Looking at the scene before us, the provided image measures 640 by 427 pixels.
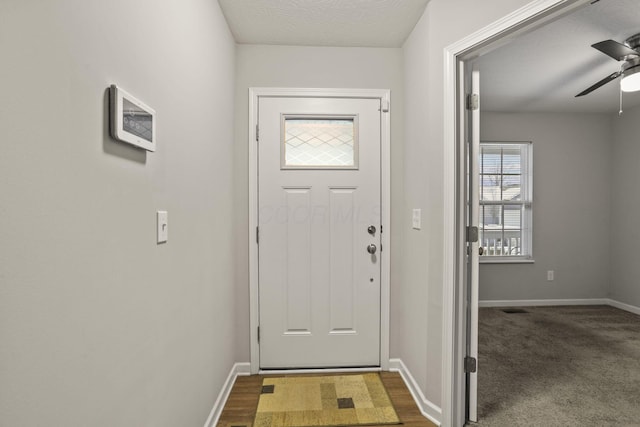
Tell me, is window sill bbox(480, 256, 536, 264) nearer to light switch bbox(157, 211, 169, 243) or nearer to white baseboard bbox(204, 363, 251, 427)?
white baseboard bbox(204, 363, 251, 427)

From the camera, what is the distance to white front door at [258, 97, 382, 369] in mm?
2457

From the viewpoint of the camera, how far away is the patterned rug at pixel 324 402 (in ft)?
6.33

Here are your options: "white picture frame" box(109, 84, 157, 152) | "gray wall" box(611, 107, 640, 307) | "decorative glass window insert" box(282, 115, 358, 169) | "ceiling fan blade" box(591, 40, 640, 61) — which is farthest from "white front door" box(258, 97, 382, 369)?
"gray wall" box(611, 107, 640, 307)

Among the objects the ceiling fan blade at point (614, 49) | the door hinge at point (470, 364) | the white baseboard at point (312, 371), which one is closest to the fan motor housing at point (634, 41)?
the ceiling fan blade at point (614, 49)

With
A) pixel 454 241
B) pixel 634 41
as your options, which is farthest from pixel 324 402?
pixel 634 41

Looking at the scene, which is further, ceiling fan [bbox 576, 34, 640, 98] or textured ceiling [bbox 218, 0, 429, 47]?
ceiling fan [bbox 576, 34, 640, 98]

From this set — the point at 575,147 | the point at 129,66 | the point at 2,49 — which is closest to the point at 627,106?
the point at 575,147

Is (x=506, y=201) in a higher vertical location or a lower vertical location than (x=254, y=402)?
higher

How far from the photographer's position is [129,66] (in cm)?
99

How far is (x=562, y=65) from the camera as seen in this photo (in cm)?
283

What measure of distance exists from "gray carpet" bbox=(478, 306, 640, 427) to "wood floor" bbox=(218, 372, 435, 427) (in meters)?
0.40

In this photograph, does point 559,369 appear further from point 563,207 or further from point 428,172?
point 563,207

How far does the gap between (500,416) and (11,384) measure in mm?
2336

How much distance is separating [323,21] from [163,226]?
170 centimetres
